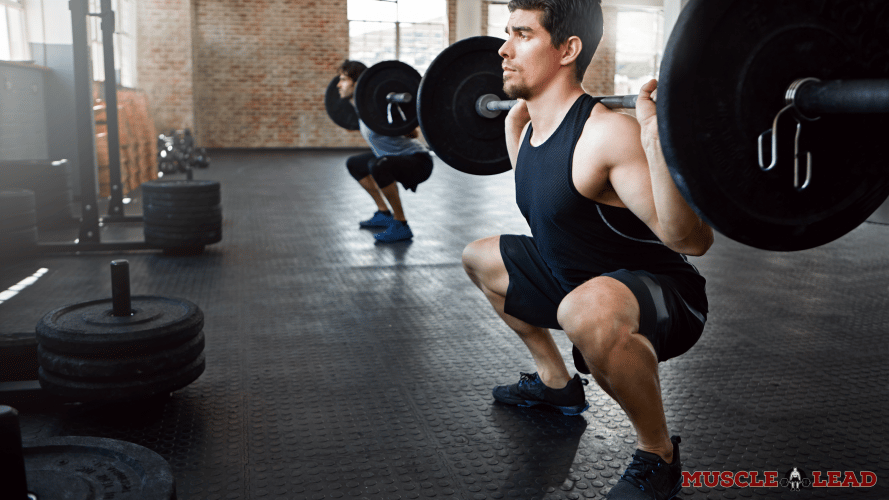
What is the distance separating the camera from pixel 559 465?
1.32m

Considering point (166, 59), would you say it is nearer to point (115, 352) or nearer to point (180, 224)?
point (180, 224)

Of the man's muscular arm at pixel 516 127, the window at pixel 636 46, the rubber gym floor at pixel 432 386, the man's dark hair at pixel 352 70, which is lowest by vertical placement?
the rubber gym floor at pixel 432 386

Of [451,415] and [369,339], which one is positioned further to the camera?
[369,339]

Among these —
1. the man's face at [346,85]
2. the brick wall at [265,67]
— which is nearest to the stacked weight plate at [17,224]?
the man's face at [346,85]

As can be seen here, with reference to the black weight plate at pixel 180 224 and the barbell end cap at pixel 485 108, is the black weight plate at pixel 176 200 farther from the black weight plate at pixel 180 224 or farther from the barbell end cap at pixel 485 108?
the barbell end cap at pixel 485 108

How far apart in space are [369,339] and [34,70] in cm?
404

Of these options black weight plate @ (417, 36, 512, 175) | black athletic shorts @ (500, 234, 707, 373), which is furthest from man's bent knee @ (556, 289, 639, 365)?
black weight plate @ (417, 36, 512, 175)

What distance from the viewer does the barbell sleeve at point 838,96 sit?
0.77 metres

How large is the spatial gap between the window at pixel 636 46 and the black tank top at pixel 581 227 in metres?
10.7

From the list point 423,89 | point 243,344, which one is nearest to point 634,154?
point 423,89

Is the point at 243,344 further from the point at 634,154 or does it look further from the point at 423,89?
the point at 634,154

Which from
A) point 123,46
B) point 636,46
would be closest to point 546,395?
point 123,46

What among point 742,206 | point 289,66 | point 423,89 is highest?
point 289,66

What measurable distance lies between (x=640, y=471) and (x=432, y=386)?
2.09 feet
